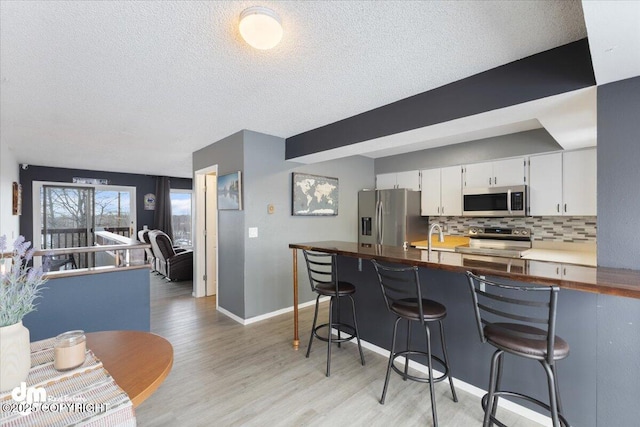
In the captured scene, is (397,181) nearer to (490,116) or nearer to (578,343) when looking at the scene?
(490,116)

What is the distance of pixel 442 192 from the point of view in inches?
176

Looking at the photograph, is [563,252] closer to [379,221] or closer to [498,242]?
[498,242]

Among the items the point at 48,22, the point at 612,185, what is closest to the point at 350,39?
the point at 48,22

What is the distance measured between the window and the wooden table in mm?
7200

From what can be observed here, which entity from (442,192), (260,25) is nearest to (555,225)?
(442,192)

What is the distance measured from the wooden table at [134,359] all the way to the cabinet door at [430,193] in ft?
13.6

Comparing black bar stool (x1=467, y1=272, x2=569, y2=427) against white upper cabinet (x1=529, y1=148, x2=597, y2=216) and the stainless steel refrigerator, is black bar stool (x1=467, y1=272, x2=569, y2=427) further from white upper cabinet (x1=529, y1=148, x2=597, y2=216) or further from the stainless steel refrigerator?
the stainless steel refrigerator

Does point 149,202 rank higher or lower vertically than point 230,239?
higher

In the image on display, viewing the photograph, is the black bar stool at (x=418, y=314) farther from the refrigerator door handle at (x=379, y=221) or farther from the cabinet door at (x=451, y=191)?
the refrigerator door handle at (x=379, y=221)

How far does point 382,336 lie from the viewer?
2746 millimetres

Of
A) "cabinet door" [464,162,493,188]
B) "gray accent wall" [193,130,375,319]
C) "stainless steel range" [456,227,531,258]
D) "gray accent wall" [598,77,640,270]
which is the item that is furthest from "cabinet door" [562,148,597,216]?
"gray accent wall" [193,130,375,319]

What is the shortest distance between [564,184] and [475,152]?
1125mm

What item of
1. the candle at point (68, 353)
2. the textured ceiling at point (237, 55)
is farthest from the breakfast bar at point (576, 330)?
the candle at point (68, 353)

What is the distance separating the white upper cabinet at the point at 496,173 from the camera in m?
3.78
